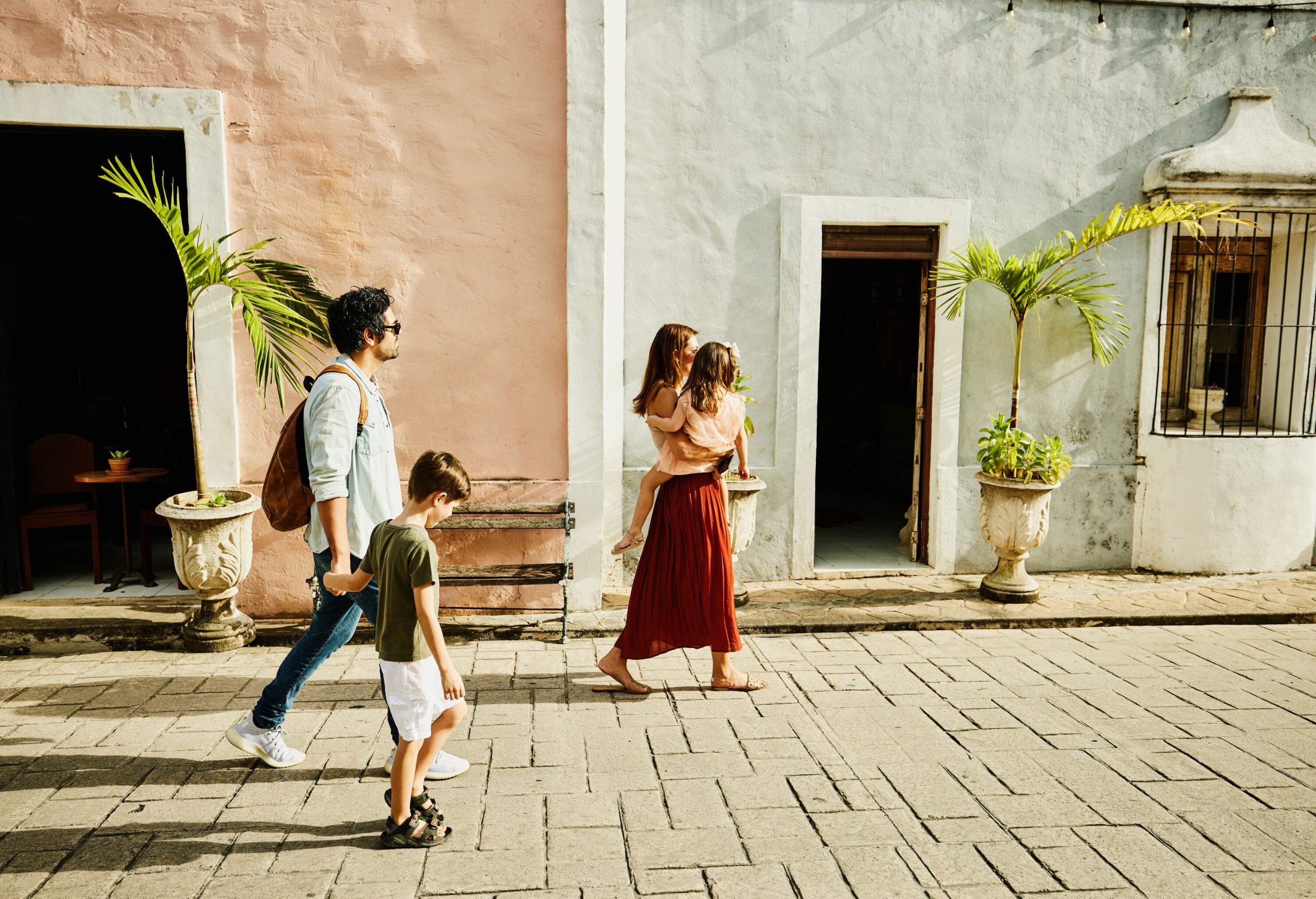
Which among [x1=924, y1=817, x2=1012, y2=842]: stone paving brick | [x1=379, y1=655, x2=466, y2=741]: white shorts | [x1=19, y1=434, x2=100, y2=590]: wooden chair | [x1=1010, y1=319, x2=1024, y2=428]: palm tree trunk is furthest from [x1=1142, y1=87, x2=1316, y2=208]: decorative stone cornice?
[x1=19, y1=434, x2=100, y2=590]: wooden chair

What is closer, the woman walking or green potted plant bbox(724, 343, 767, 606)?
the woman walking

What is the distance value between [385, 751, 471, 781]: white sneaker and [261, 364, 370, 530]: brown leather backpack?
1.03 m

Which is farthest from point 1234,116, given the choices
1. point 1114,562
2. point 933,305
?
point 1114,562

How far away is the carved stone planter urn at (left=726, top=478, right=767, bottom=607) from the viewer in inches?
231

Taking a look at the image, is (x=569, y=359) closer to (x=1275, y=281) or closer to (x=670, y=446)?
(x=670, y=446)

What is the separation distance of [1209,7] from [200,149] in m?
7.06

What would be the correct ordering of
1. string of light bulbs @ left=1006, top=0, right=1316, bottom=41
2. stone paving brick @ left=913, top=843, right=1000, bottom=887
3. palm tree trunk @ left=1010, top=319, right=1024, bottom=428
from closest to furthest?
stone paving brick @ left=913, top=843, right=1000, bottom=887 → palm tree trunk @ left=1010, top=319, right=1024, bottom=428 → string of light bulbs @ left=1006, top=0, right=1316, bottom=41

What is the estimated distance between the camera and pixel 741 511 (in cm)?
593

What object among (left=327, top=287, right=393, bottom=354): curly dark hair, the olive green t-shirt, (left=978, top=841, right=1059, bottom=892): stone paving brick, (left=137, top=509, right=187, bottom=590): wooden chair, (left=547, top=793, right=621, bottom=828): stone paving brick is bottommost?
(left=547, top=793, right=621, bottom=828): stone paving brick

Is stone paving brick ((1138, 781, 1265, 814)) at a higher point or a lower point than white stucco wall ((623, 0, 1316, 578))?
lower

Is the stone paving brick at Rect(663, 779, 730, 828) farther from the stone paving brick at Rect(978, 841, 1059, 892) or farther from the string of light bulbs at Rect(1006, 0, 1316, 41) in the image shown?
the string of light bulbs at Rect(1006, 0, 1316, 41)

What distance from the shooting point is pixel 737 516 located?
19.4 feet

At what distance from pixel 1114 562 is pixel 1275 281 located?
259 cm

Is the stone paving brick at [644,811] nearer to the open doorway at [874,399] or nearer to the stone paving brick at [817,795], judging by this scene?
the stone paving brick at [817,795]
